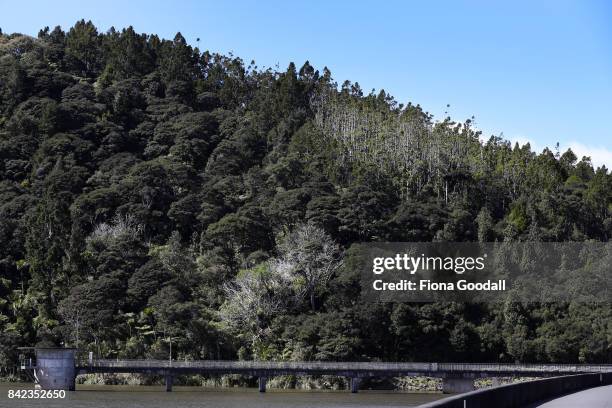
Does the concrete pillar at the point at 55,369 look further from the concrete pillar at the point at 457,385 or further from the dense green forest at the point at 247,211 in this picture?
the concrete pillar at the point at 457,385

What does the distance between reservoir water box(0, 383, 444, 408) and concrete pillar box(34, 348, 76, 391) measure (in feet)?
3.60

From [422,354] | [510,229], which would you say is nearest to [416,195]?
[510,229]

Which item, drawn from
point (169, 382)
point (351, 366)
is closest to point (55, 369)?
point (169, 382)

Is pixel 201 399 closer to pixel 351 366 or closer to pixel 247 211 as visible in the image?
pixel 351 366

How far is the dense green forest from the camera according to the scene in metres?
85.3

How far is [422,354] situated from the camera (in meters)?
86.1

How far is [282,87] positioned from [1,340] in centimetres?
7073

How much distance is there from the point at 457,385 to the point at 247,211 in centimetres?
3589

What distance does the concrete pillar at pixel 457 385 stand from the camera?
73375 mm

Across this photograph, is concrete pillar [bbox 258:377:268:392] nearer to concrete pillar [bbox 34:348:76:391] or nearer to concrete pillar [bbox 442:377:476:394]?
concrete pillar [bbox 442:377:476:394]

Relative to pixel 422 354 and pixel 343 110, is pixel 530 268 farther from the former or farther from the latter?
pixel 343 110

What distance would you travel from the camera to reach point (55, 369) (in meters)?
73.2

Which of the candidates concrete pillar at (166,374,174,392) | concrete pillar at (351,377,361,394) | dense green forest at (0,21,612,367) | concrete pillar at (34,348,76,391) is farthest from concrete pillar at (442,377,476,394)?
concrete pillar at (34,348,76,391)

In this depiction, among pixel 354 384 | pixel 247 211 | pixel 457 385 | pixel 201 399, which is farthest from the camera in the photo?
pixel 247 211
